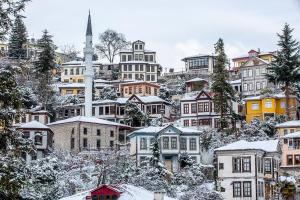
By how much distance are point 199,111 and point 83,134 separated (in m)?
16.7

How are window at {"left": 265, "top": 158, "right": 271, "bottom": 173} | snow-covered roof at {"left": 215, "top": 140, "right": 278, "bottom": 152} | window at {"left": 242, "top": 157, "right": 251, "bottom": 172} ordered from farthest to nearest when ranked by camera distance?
window at {"left": 265, "top": 158, "right": 271, "bottom": 173}
snow-covered roof at {"left": 215, "top": 140, "right": 278, "bottom": 152}
window at {"left": 242, "top": 157, "right": 251, "bottom": 172}

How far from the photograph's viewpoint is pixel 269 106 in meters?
95.9

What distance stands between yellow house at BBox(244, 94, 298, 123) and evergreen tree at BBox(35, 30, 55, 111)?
29.3 meters

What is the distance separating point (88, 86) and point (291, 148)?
34.5 metres

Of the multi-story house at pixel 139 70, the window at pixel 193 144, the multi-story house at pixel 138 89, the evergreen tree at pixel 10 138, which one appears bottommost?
the window at pixel 193 144

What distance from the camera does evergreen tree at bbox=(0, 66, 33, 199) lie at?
70.8ft

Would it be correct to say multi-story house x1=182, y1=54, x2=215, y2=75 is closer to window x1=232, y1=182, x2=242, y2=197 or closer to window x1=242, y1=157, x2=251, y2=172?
window x1=242, y1=157, x2=251, y2=172

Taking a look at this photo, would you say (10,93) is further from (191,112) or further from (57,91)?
(57,91)

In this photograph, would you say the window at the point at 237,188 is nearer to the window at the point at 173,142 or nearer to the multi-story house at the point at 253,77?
the window at the point at 173,142

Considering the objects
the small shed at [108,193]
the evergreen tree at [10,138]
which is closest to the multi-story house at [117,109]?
the small shed at [108,193]

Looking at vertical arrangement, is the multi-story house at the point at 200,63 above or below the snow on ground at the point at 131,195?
above

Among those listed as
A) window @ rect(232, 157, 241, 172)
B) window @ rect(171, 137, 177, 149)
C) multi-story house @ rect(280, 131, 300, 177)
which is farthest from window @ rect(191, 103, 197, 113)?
window @ rect(232, 157, 241, 172)

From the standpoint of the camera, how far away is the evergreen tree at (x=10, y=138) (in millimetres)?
21594

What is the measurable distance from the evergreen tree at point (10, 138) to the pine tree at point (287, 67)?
71.3 m
